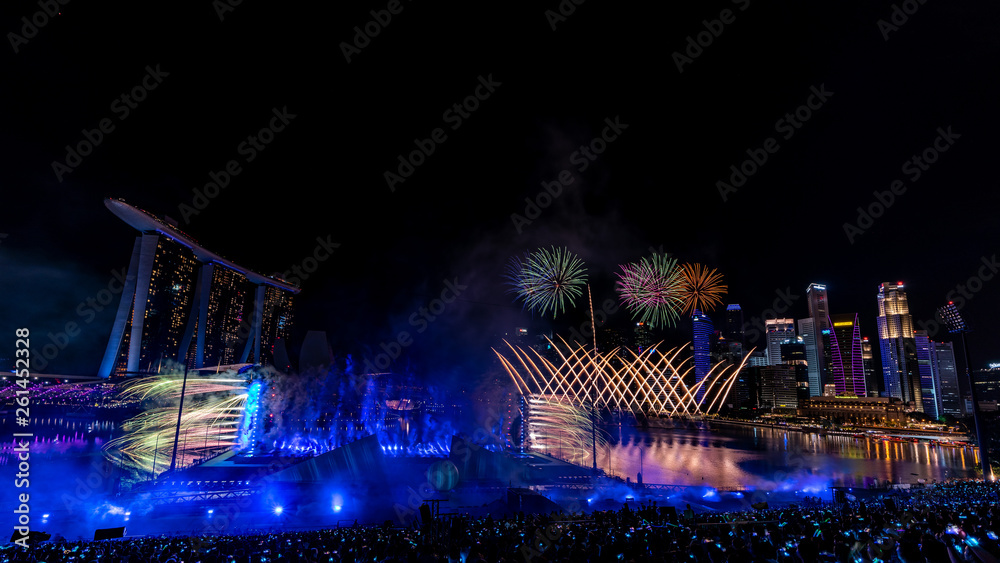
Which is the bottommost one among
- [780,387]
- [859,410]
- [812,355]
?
[859,410]

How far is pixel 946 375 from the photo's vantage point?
14325cm

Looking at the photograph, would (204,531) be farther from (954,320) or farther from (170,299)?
(170,299)

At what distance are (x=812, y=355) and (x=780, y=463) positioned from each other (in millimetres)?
143928

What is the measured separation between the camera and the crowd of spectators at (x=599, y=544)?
6.43m

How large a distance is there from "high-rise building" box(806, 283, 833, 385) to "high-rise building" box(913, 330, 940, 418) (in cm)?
2316

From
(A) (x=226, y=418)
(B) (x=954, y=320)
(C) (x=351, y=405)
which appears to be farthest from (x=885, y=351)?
(A) (x=226, y=418)

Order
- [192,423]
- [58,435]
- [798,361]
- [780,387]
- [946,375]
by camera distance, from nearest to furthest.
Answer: [192,423] < [58,435] < [946,375] < [780,387] < [798,361]

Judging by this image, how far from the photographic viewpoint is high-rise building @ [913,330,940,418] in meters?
140

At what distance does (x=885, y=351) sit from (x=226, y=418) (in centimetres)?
18122

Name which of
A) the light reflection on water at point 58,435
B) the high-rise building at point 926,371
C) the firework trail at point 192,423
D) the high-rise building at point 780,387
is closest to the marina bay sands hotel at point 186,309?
the light reflection on water at point 58,435

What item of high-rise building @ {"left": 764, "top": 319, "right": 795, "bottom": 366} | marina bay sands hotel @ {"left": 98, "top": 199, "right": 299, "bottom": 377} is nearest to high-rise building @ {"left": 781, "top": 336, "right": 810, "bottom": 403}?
high-rise building @ {"left": 764, "top": 319, "right": 795, "bottom": 366}

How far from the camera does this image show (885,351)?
5827 inches

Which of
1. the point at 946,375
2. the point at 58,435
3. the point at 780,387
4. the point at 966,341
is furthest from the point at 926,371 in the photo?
the point at 58,435

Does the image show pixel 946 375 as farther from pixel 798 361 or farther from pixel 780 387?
pixel 780 387
